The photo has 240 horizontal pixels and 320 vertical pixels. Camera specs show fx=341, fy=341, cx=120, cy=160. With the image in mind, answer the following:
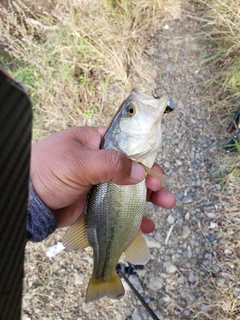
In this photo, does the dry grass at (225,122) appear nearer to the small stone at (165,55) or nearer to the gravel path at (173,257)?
the gravel path at (173,257)

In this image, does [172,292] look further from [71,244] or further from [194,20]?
[194,20]

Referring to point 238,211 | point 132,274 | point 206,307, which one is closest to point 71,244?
point 132,274

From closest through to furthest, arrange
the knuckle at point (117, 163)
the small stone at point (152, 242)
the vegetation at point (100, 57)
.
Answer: the knuckle at point (117, 163) < the small stone at point (152, 242) < the vegetation at point (100, 57)

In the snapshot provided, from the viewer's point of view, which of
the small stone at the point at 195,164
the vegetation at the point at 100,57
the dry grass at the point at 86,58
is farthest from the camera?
the dry grass at the point at 86,58

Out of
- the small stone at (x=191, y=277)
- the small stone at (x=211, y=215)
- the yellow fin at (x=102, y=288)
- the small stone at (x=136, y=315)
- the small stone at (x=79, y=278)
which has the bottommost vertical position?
the small stone at (x=136, y=315)

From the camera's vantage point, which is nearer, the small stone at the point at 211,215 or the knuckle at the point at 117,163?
the knuckle at the point at 117,163

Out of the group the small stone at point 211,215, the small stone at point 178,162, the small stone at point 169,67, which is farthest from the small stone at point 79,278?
the small stone at point 169,67
